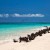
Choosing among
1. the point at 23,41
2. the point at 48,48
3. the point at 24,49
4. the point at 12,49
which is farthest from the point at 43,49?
the point at 23,41

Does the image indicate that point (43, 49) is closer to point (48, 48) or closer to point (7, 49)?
point (48, 48)

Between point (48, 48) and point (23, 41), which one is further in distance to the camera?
point (23, 41)

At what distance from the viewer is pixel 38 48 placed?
24.8ft

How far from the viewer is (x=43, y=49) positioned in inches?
288

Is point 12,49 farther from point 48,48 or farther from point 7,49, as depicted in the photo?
point 48,48

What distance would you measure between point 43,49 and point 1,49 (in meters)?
1.80

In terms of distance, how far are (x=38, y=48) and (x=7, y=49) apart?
51.2 inches

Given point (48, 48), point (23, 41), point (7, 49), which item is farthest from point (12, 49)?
point (23, 41)

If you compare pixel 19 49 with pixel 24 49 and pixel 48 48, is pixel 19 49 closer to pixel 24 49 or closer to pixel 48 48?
pixel 24 49

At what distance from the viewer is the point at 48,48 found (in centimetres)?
746

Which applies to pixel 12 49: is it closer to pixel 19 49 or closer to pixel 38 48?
pixel 19 49

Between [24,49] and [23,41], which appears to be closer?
[24,49]

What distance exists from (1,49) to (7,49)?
0.28m

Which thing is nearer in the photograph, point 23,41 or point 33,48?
point 33,48
